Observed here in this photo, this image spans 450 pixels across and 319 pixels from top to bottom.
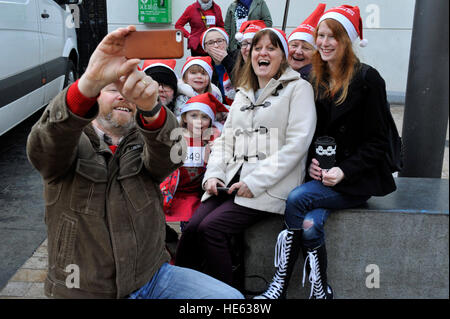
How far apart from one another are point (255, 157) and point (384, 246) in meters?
0.87

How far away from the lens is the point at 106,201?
173 centimetres

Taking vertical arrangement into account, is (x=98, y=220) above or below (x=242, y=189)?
above

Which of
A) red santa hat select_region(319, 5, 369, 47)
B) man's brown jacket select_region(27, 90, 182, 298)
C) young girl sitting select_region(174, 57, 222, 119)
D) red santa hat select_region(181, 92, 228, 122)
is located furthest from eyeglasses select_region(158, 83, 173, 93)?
man's brown jacket select_region(27, 90, 182, 298)

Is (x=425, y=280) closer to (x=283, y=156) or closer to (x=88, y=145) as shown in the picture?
(x=283, y=156)

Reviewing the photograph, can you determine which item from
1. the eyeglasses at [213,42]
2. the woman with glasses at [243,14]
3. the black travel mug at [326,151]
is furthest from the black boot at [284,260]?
the woman with glasses at [243,14]

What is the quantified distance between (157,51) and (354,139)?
1.56 meters

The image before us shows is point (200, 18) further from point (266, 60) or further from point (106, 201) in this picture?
point (106, 201)

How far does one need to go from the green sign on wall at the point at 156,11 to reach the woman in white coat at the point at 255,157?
605cm

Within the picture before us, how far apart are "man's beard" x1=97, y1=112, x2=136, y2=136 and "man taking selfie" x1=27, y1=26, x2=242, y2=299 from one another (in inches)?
2.4

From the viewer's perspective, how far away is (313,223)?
250cm

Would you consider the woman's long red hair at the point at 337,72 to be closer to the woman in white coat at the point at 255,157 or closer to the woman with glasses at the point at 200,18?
the woman in white coat at the point at 255,157

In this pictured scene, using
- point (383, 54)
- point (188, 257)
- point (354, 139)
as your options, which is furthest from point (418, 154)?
point (383, 54)

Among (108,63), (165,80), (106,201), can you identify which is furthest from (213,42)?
(108,63)

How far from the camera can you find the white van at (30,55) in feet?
14.6
